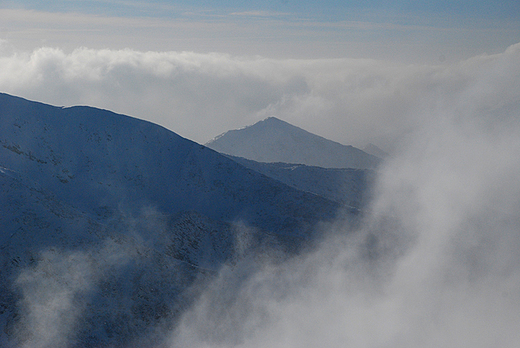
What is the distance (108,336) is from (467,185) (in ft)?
486

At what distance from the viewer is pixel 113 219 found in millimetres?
76500

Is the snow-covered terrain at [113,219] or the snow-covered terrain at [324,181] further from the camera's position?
the snow-covered terrain at [324,181]

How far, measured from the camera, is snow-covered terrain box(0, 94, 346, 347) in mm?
50531

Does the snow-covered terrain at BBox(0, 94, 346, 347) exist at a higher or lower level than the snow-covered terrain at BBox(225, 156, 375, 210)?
lower

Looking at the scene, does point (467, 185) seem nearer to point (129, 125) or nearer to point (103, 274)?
point (129, 125)

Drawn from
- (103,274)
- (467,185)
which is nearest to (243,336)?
(103,274)

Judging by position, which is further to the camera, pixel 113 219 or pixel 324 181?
pixel 324 181

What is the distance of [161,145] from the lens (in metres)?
104

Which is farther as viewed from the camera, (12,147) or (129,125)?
(129,125)

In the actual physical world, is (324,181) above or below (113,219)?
above

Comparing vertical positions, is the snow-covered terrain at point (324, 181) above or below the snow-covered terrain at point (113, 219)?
above

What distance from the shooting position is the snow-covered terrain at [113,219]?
50531 mm

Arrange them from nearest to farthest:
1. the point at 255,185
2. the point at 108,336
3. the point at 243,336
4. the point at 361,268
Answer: the point at 108,336 → the point at 243,336 → the point at 361,268 → the point at 255,185

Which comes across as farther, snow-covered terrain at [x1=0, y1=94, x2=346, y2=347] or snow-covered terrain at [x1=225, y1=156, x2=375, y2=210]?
snow-covered terrain at [x1=225, y1=156, x2=375, y2=210]
